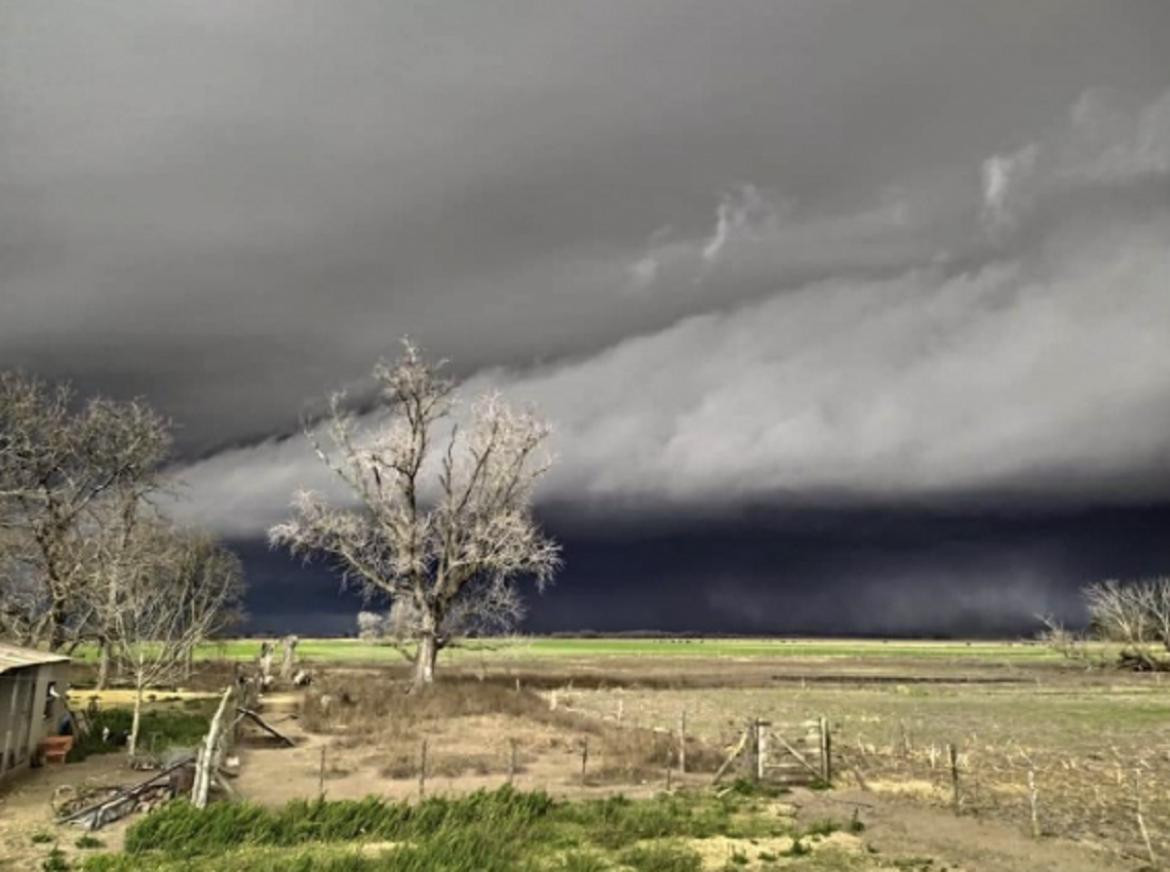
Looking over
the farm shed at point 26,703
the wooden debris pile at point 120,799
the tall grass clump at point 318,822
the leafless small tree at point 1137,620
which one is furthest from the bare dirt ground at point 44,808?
the leafless small tree at point 1137,620

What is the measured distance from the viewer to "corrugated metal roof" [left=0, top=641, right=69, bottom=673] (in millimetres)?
26312

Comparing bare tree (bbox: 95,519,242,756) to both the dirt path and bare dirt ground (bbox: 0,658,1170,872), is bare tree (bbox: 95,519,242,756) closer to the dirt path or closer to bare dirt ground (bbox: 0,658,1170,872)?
bare dirt ground (bbox: 0,658,1170,872)

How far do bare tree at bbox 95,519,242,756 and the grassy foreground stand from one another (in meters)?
12.9

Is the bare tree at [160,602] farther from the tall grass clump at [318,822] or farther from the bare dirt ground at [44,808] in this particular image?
the tall grass clump at [318,822]

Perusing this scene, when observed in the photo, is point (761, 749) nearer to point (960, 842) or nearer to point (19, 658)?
point (960, 842)

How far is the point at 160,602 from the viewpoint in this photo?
50.5 m

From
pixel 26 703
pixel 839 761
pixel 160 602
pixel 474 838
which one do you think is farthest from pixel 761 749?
pixel 160 602

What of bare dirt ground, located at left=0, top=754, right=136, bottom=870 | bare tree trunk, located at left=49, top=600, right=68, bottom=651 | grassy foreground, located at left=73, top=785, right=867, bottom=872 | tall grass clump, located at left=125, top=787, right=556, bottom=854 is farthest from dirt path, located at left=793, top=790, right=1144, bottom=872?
bare tree trunk, located at left=49, top=600, right=68, bottom=651

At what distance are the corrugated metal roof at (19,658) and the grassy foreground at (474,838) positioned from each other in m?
10.2

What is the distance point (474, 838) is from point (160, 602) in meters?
38.6

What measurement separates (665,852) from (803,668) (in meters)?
95.2

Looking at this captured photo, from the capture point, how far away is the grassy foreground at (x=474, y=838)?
16969 mm

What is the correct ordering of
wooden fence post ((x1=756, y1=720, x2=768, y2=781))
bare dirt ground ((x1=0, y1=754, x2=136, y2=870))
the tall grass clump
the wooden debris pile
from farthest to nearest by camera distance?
wooden fence post ((x1=756, y1=720, x2=768, y2=781)) < the wooden debris pile < the tall grass clump < bare dirt ground ((x1=0, y1=754, x2=136, y2=870))

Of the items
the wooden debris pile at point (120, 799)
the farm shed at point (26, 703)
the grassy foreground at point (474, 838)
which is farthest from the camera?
the farm shed at point (26, 703)
